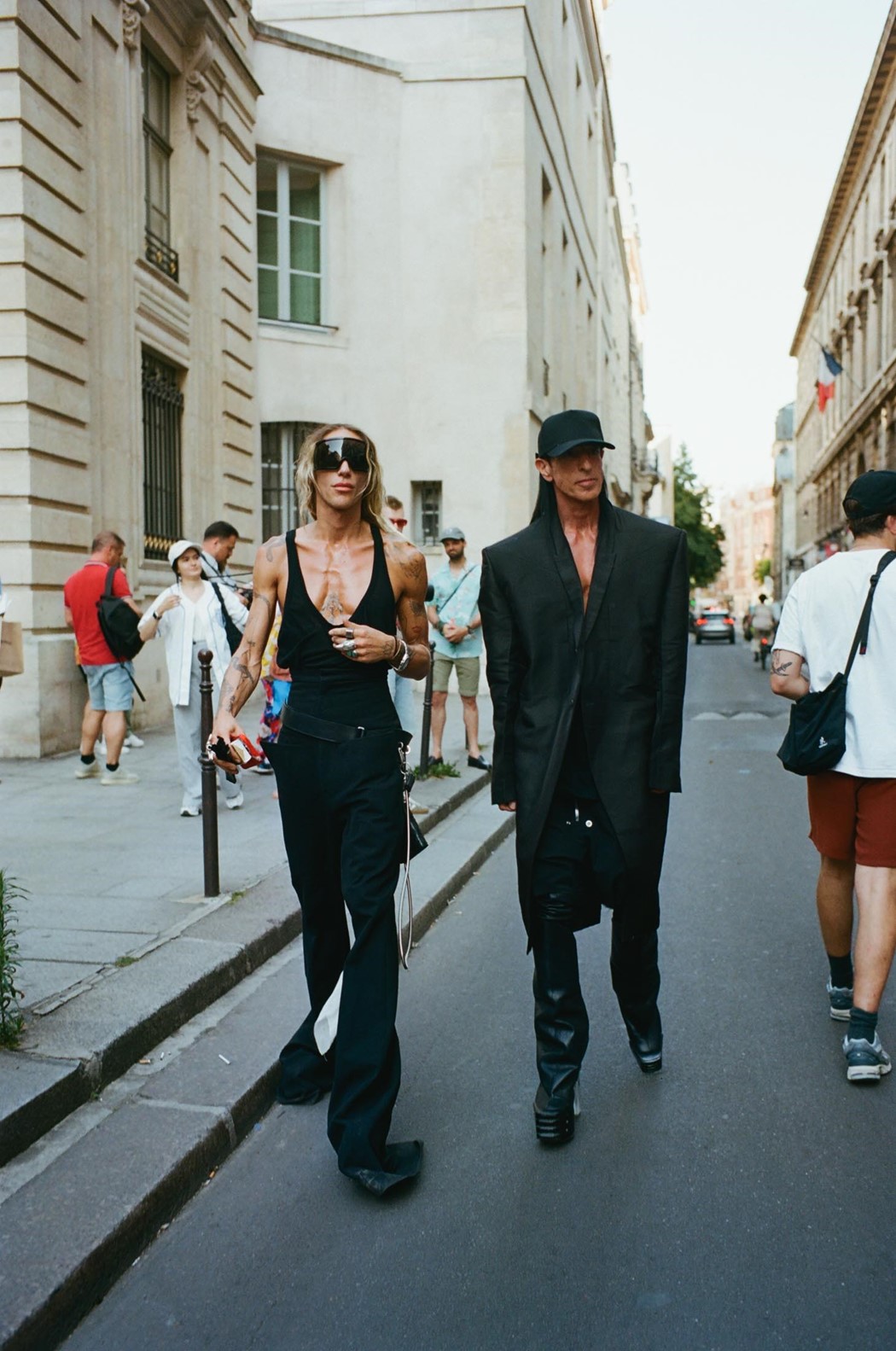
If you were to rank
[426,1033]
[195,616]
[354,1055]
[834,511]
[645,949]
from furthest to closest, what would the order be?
[834,511], [195,616], [426,1033], [645,949], [354,1055]

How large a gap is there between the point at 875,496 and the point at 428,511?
15.7m

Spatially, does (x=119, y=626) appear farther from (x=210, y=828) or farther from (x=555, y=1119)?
(x=555, y=1119)

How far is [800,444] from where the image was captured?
73.1 meters

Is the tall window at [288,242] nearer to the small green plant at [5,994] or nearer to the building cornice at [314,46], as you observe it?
the building cornice at [314,46]

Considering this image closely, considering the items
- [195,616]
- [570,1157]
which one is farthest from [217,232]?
[570,1157]

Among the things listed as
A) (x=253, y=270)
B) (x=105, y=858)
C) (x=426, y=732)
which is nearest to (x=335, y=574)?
(x=105, y=858)

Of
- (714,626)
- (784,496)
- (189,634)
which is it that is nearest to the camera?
(189,634)

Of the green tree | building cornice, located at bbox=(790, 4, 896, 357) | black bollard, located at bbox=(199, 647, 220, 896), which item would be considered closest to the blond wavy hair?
black bollard, located at bbox=(199, 647, 220, 896)

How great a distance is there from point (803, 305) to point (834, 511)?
69.1ft

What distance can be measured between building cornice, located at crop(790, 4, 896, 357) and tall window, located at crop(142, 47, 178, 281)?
26.6 metres

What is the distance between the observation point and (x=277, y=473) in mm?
18375

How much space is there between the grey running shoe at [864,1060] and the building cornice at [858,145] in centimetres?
3630

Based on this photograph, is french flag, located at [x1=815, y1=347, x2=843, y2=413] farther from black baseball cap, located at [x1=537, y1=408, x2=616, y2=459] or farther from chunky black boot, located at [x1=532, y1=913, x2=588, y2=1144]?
chunky black boot, located at [x1=532, y1=913, x2=588, y2=1144]

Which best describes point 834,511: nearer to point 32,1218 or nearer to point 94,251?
point 94,251
